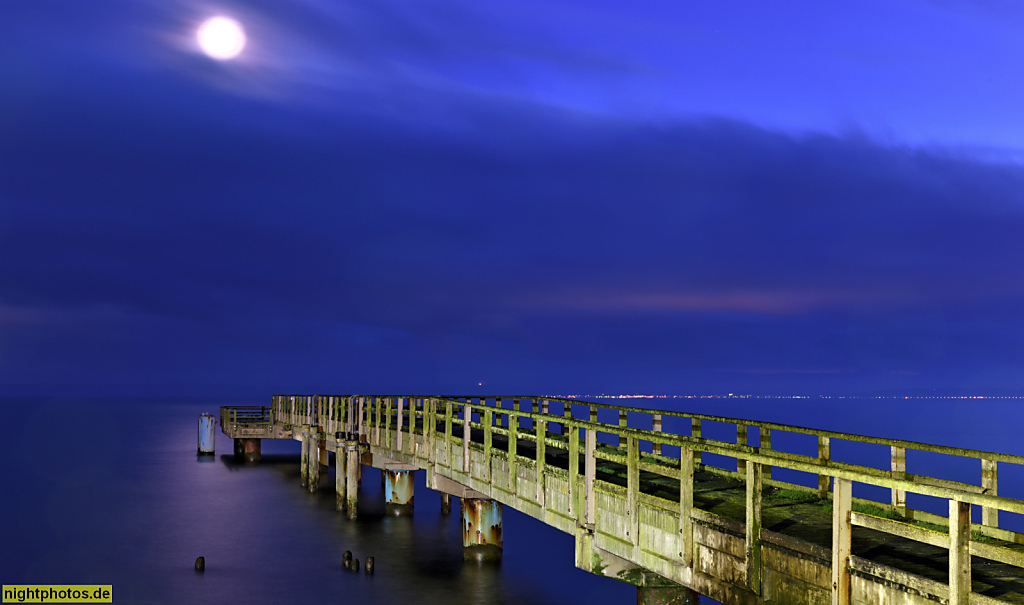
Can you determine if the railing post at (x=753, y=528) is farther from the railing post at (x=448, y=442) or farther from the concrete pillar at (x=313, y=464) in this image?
the concrete pillar at (x=313, y=464)

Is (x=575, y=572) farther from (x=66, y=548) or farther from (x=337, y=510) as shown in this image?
(x=66, y=548)

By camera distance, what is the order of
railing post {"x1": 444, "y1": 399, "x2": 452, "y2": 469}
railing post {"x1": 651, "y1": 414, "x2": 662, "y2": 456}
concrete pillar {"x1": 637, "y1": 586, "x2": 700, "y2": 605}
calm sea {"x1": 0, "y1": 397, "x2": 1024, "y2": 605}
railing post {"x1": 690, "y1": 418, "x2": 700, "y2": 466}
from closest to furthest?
concrete pillar {"x1": 637, "y1": 586, "x2": 700, "y2": 605} → railing post {"x1": 690, "y1": 418, "x2": 700, "y2": 466} → railing post {"x1": 651, "y1": 414, "x2": 662, "y2": 456} → railing post {"x1": 444, "y1": 399, "x2": 452, "y2": 469} → calm sea {"x1": 0, "y1": 397, "x2": 1024, "y2": 605}

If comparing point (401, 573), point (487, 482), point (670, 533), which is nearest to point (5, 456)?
point (401, 573)

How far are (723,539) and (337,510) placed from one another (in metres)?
26.3

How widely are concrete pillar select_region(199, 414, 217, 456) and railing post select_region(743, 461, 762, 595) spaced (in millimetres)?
56538

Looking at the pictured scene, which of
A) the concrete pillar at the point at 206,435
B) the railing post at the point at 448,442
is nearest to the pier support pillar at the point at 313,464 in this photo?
the railing post at the point at 448,442

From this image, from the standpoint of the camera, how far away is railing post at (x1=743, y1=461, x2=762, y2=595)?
28.0ft

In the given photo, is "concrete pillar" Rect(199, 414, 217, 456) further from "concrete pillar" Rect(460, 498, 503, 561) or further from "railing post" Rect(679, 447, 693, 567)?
"railing post" Rect(679, 447, 693, 567)

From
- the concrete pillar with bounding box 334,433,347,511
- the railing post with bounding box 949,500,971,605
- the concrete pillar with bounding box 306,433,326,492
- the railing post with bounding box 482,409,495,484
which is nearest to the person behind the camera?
the railing post with bounding box 949,500,971,605

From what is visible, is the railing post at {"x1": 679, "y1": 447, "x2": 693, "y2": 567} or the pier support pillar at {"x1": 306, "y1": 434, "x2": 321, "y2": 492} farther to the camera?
the pier support pillar at {"x1": 306, "y1": 434, "x2": 321, "y2": 492}

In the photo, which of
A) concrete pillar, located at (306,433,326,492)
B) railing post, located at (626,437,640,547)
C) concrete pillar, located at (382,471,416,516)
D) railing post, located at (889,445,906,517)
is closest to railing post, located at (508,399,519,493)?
railing post, located at (626,437,640,547)

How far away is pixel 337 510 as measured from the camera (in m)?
33.3

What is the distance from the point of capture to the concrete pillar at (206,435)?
60.2 metres

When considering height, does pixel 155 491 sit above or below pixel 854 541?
below
